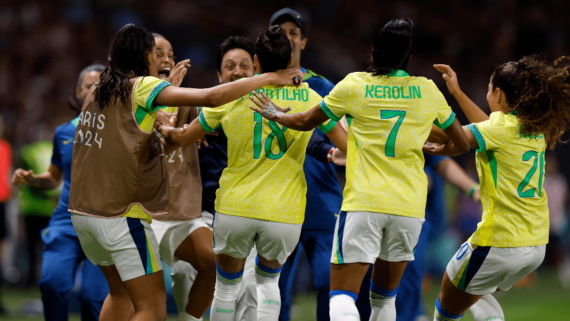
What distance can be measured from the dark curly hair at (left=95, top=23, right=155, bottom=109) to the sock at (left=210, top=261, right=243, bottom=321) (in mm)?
1299

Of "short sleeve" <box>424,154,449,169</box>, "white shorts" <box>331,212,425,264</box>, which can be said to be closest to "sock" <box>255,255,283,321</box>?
"white shorts" <box>331,212,425,264</box>

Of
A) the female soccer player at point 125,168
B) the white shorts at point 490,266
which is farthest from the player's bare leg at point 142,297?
the white shorts at point 490,266

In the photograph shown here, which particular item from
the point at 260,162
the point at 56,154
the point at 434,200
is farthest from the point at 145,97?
the point at 434,200

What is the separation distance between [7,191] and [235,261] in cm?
599

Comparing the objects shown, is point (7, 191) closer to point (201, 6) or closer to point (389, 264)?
point (201, 6)

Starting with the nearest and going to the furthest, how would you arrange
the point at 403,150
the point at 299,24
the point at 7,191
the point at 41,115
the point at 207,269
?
the point at 403,150
the point at 207,269
the point at 299,24
the point at 7,191
the point at 41,115

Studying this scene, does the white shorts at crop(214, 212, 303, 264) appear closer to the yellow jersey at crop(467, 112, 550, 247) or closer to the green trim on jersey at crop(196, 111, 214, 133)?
the green trim on jersey at crop(196, 111, 214, 133)

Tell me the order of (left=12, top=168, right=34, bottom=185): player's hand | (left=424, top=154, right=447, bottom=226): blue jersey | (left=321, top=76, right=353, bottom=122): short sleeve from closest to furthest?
(left=321, top=76, right=353, bottom=122): short sleeve
(left=12, top=168, right=34, bottom=185): player's hand
(left=424, top=154, right=447, bottom=226): blue jersey

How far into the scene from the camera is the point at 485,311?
4.03m

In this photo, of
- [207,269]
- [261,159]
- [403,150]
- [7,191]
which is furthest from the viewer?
[7,191]

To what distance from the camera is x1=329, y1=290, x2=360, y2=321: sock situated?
3350mm

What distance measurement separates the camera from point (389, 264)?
360 centimetres

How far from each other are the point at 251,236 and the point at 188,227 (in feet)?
2.83

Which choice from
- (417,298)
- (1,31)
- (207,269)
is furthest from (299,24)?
(1,31)
